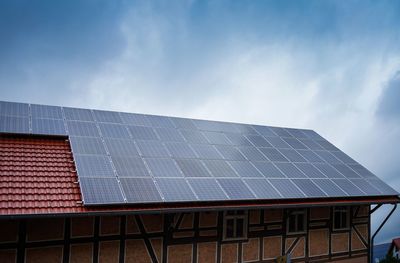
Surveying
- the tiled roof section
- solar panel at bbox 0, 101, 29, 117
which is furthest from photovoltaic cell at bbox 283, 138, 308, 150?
solar panel at bbox 0, 101, 29, 117

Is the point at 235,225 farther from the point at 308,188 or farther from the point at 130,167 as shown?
the point at 130,167

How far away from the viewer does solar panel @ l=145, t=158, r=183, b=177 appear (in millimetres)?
9055

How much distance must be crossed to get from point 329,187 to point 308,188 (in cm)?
91

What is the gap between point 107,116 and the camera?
11695 millimetres

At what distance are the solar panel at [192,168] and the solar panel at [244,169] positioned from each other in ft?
3.51

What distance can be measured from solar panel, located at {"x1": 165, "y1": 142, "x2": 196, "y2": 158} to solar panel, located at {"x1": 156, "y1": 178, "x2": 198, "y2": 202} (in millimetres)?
1348

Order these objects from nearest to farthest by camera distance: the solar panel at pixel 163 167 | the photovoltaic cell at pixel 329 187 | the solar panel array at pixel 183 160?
the solar panel array at pixel 183 160 < the solar panel at pixel 163 167 < the photovoltaic cell at pixel 329 187

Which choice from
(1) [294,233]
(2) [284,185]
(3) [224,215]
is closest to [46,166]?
(3) [224,215]

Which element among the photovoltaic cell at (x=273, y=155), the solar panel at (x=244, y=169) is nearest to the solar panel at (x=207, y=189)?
the solar panel at (x=244, y=169)

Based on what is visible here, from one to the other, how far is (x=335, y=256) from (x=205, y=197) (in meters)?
5.94

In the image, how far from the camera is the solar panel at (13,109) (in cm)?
1031

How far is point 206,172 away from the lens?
9789mm

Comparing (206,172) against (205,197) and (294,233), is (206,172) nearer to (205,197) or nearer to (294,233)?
(205,197)

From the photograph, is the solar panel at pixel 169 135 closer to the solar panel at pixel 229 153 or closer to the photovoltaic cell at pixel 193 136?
the photovoltaic cell at pixel 193 136
